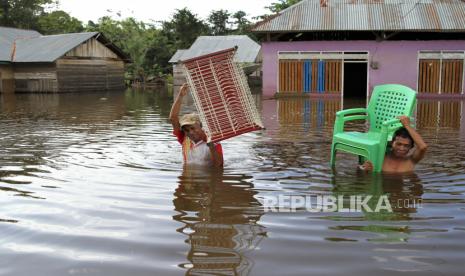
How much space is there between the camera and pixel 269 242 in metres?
3.39

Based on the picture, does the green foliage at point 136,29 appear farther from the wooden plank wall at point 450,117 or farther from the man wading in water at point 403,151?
the man wading in water at point 403,151

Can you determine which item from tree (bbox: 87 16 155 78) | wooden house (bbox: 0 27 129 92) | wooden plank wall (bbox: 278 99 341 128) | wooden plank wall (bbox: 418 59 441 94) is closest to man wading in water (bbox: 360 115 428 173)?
wooden plank wall (bbox: 278 99 341 128)

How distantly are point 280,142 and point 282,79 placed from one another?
13.4 metres

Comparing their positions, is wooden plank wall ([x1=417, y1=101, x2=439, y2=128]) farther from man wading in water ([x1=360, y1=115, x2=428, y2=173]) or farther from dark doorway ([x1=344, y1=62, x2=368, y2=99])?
dark doorway ([x1=344, y1=62, x2=368, y2=99])

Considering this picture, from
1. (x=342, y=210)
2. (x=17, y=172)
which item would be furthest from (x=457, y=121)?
(x=17, y=172)

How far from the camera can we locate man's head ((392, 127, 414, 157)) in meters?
5.25

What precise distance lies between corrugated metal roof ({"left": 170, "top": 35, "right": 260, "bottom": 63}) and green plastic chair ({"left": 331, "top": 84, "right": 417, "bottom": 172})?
95.1ft

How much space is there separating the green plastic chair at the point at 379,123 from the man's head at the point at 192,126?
1611 millimetres

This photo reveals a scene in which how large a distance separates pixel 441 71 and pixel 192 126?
59.0 feet

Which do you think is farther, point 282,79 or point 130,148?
point 282,79

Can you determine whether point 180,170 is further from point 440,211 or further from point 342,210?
point 440,211

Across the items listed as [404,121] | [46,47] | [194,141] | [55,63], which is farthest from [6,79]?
[404,121]

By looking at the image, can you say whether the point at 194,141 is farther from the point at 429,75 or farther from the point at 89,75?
the point at 89,75

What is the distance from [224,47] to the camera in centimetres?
3569
